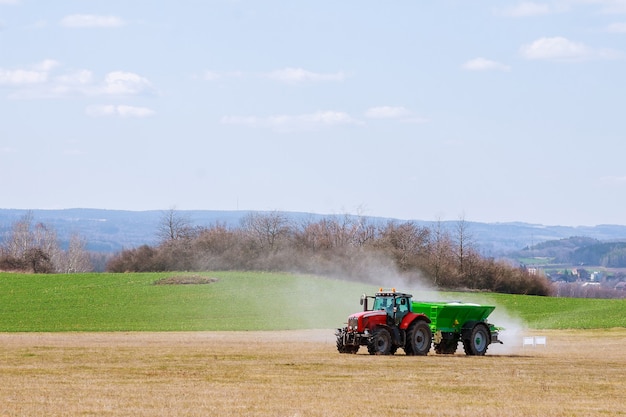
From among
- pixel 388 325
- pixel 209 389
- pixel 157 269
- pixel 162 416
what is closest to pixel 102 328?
pixel 388 325

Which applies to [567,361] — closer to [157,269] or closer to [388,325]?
[388,325]

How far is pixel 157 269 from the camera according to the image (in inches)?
4318

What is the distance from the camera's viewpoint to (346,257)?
9469 cm

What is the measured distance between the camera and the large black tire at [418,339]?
120 feet

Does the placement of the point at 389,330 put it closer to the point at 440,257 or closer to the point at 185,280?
the point at 185,280

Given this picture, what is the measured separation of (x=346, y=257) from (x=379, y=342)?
190 ft

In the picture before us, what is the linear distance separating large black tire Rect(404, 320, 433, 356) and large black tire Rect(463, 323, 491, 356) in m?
1.67

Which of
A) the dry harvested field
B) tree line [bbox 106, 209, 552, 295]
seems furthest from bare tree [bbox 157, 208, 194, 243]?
the dry harvested field

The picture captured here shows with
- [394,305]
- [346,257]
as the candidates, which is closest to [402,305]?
[394,305]

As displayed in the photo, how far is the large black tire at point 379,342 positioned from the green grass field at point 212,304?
15.4 meters

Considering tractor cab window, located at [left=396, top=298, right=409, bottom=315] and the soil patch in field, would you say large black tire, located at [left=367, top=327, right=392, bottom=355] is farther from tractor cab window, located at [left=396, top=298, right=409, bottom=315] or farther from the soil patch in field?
the soil patch in field

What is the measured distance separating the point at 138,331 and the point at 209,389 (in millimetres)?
32195

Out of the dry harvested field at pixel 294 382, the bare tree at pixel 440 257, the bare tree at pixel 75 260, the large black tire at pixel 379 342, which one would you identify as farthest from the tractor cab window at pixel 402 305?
the bare tree at pixel 75 260

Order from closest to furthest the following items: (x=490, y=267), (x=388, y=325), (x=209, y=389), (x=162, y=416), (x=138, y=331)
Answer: (x=162, y=416)
(x=209, y=389)
(x=388, y=325)
(x=138, y=331)
(x=490, y=267)
